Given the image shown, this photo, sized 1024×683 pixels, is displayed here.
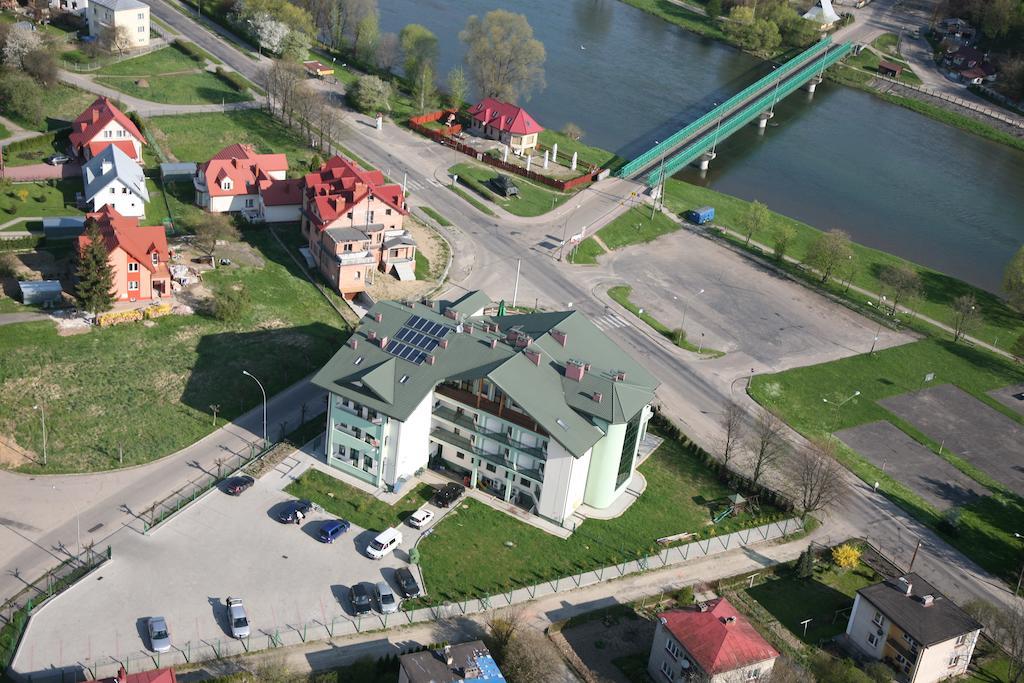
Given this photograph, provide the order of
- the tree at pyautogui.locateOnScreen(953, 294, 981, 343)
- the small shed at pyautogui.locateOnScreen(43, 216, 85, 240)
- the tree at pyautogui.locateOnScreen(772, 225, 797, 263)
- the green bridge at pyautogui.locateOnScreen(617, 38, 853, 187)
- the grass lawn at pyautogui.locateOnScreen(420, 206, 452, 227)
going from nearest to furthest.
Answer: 1. the small shed at pyautogui.locateOnScreen(43, 216, 85, 240)
2. the tree at pyautogui.locateOnScreen(953, 294, 981, 343)
3. the grass lawn at pyautogui.locateOnScreen(420, 206, 452, 227)
4. the tree at pyautogui.locateOnScreen(772, 225, 797, 263)
5. the green bridge at pyautogui.locateOnScreen(617, 38, 853, 187)

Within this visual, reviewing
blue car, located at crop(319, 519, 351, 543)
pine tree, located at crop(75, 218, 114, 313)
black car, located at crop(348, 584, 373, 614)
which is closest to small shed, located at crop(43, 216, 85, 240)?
pine tree, located at crop(75, 218, 114, 313)

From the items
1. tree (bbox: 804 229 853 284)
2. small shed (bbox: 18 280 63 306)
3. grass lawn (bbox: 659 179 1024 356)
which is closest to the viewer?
small shed (bbox: 18 280 63 306)

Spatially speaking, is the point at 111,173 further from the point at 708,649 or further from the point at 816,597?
the point at 816,597

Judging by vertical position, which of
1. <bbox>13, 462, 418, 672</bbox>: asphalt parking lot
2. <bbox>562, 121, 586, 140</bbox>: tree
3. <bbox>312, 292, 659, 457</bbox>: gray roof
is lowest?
<bbox>13, 462, 418, 672</bbox>: asphalt parking lot

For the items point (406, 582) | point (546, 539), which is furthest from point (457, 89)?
point (406, 582)

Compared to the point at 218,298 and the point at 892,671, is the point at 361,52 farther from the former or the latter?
the point at 892,671

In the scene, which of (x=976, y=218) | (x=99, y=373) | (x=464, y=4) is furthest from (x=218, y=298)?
(x=464, y=4)

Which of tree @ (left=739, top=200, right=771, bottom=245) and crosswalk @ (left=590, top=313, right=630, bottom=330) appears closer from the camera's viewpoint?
crosswalk @ (left=590, top=313, right=630, bottom=330)

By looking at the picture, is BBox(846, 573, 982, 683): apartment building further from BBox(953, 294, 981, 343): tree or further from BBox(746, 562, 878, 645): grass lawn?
BBox(953, 294, 981, 343): tree
